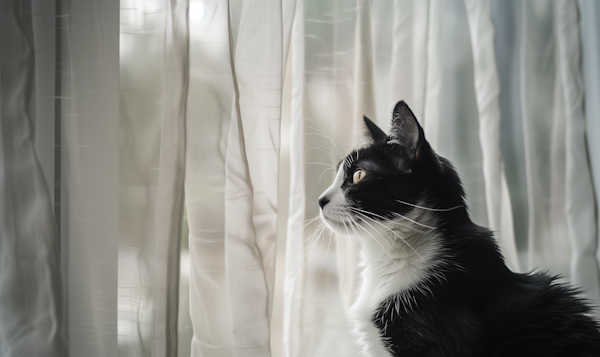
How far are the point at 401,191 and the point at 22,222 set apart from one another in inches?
35.1

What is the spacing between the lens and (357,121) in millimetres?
989

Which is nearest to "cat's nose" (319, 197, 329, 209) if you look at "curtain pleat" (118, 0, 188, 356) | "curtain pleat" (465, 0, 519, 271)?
"curtain pleat" (118, 0, 188, 356)

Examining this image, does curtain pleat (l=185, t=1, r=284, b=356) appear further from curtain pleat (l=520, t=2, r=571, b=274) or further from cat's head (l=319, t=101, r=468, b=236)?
curtain pleat (l=520, t=2, r=571, b=274)

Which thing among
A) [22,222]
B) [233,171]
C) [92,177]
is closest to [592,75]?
[233,171]

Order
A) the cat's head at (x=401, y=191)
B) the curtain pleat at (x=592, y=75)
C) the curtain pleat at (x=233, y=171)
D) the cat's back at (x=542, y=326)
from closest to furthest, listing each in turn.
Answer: the cat's back at (x=542, y=326) < the cat's head at (x=401, y=191) < the curtain pleat at (x=233, y=171) < the curtain pleat at (x=592, y=75)

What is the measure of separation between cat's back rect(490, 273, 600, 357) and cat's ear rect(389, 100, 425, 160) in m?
0.31

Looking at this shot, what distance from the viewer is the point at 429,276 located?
0.71 metres

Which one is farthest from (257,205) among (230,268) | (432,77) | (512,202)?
(512,202)

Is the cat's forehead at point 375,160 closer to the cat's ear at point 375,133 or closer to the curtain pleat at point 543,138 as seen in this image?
the cat's ear at point 375,133

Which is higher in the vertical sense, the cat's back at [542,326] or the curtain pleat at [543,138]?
the curtain pleat at [543,138]

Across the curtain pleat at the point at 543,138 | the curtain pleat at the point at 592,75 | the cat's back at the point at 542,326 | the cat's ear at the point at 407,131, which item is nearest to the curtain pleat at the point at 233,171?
the cat's ear at the point at 407,131

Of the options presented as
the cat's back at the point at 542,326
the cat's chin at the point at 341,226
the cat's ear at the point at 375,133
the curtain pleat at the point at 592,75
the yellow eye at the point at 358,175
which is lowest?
the cat's back at the point at 542,326

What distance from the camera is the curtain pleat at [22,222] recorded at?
2.99 feet

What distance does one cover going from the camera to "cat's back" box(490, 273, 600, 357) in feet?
2.06
